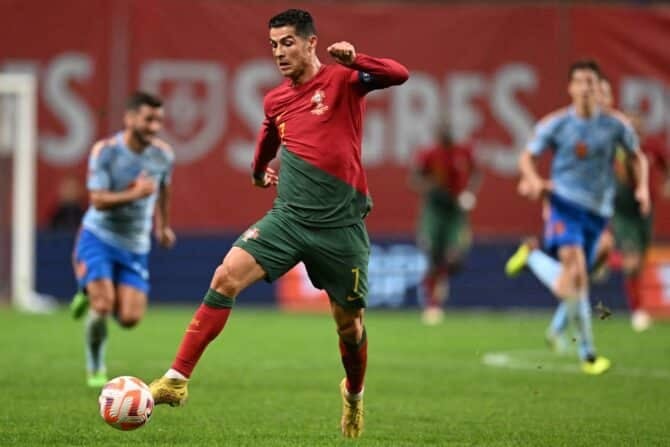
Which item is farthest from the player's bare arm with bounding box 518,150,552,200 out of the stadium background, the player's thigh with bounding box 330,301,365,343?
the stadium background

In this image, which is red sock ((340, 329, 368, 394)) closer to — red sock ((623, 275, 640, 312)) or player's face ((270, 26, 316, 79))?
player's face ((270, 26, 316, 79))

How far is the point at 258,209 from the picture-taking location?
2209cm

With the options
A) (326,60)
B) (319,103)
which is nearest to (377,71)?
(319,103)

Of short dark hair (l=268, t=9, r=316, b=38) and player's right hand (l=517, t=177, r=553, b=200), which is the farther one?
player's right hand (l=517, t=177, r=553, b=200)

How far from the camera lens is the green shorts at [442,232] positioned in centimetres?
2095

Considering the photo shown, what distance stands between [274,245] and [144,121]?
3.93 meters

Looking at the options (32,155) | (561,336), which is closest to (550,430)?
(561,336)

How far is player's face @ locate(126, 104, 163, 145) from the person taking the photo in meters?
11.8

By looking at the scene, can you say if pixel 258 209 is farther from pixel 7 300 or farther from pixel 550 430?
pixel 550 430

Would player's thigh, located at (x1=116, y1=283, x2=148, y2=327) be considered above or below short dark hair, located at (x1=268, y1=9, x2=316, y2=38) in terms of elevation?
below

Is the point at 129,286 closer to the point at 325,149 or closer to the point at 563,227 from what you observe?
the point at 563,227

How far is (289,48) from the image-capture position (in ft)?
27.5

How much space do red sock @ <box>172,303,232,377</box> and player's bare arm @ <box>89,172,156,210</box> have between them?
10.6 ft

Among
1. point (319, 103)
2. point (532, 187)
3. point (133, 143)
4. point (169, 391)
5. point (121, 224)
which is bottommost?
point (169, 391)
